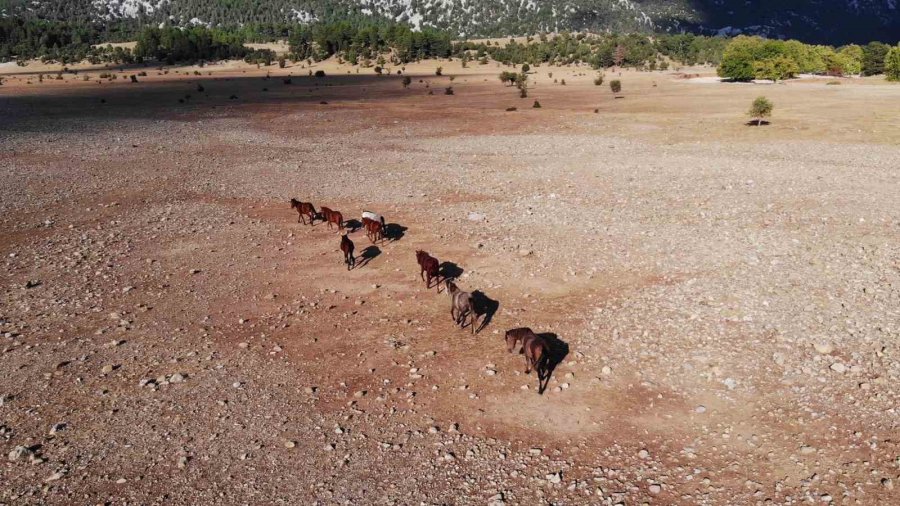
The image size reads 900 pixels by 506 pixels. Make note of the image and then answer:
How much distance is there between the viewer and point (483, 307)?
13547 mm

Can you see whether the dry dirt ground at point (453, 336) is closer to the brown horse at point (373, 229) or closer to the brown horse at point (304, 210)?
the brown horse at point (373, 229)

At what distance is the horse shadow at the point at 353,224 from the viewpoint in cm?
1955

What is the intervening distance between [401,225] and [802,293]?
12.6 metres

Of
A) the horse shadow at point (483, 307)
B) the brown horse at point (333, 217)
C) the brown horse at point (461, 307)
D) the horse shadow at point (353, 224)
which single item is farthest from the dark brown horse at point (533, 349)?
the horse shadow at point (353, 224)

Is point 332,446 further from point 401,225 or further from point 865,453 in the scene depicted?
point 401,225

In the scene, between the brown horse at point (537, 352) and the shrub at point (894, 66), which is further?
the shrub at point (894, 66)

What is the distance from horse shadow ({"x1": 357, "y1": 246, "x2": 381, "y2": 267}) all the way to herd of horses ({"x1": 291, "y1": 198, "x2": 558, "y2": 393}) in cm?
26

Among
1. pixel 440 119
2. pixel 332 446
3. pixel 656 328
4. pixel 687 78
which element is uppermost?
pixel 687 78

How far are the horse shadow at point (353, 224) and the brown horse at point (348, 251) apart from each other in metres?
3.12

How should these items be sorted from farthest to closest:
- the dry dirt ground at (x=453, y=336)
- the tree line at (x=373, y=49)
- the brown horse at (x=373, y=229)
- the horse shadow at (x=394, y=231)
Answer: the tree line at (x=373, y=49) < the horse shadow at (x=394, y=231) < the brown horse at (x=373, y=229) < the dry dirt ground at (x=453, y=336)

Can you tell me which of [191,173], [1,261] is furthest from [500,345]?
[191,173]

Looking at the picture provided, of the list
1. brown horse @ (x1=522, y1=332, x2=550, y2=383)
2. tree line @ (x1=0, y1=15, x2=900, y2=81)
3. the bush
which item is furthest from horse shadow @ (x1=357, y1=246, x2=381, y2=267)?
tree line @ (x1=0, y1=15, x2=900, y2=81)

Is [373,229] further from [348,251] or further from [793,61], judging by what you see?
[793,61]

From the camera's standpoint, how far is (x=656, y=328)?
488 inches
